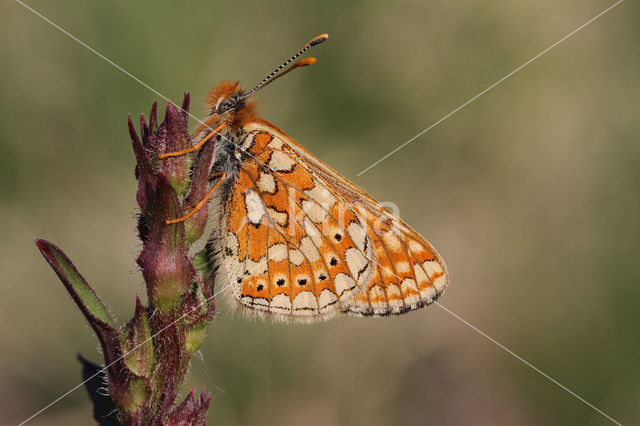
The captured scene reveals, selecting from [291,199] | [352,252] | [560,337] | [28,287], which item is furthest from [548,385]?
[28,287]

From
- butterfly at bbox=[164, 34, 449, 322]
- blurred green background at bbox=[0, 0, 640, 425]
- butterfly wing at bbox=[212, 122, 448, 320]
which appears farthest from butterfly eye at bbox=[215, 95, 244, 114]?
blurred green background at bbox=[0, 0, 640, 425]

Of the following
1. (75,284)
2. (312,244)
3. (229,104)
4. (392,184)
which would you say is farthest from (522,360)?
(75,284)

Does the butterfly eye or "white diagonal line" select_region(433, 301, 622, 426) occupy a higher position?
the butterfly eye

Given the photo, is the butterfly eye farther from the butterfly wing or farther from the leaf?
the leaf

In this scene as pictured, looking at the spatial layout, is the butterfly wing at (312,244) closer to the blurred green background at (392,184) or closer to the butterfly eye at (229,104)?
the butterfly eye at (229,104)

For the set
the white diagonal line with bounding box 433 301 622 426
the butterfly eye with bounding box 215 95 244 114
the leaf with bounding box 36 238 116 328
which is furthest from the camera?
the white diagonal line with bounding box 433 301 622 426

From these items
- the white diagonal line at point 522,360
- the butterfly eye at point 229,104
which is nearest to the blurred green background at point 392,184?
the white diagonal line at point 522,360

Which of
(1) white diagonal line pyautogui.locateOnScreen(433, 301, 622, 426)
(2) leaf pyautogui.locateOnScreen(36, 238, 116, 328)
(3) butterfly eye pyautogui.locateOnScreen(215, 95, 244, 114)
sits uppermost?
(3) butterfly eye pyautogui.locateOnScreen(215, 95, 244, 114)
